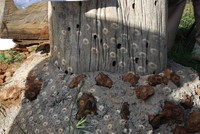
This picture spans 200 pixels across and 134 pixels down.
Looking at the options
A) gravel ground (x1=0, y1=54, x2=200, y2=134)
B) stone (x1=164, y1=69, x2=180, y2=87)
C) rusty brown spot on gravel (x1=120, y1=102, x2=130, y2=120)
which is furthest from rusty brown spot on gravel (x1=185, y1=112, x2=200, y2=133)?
rusty brown spot on gravel (x1=120, y1=102, x2=130, y2=120)

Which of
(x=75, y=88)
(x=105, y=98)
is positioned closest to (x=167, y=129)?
(x=105, y=98)

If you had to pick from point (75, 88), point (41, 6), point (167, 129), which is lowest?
point (167, 129)

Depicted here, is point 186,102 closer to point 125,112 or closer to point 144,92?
point 144,92

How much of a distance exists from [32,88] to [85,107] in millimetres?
613

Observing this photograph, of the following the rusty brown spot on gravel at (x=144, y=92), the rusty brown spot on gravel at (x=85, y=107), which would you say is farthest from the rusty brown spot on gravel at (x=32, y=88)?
the rusty brown spot on gravel at (x=144, y=92)

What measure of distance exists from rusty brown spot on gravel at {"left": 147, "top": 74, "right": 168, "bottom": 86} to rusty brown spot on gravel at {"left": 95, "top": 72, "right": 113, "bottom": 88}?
0.30 meters

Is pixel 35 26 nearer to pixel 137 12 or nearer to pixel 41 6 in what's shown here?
pixel 41 6

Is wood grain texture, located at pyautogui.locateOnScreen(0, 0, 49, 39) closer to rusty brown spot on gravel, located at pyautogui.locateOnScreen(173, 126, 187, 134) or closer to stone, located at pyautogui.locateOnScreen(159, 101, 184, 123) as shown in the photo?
stone, located at pyautogui.locateOnScreen(159, 101, 184, 123)

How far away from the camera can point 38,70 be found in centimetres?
413

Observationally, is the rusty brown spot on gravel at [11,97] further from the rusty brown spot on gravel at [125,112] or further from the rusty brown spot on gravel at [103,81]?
the rusty brown spot on gravel at [125,112]

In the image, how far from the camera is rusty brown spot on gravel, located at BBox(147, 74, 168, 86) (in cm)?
363

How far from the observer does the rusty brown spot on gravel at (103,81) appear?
11.9 feet

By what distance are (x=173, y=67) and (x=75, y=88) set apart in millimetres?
865

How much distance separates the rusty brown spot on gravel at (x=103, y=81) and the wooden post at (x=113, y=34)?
11 centimetres
